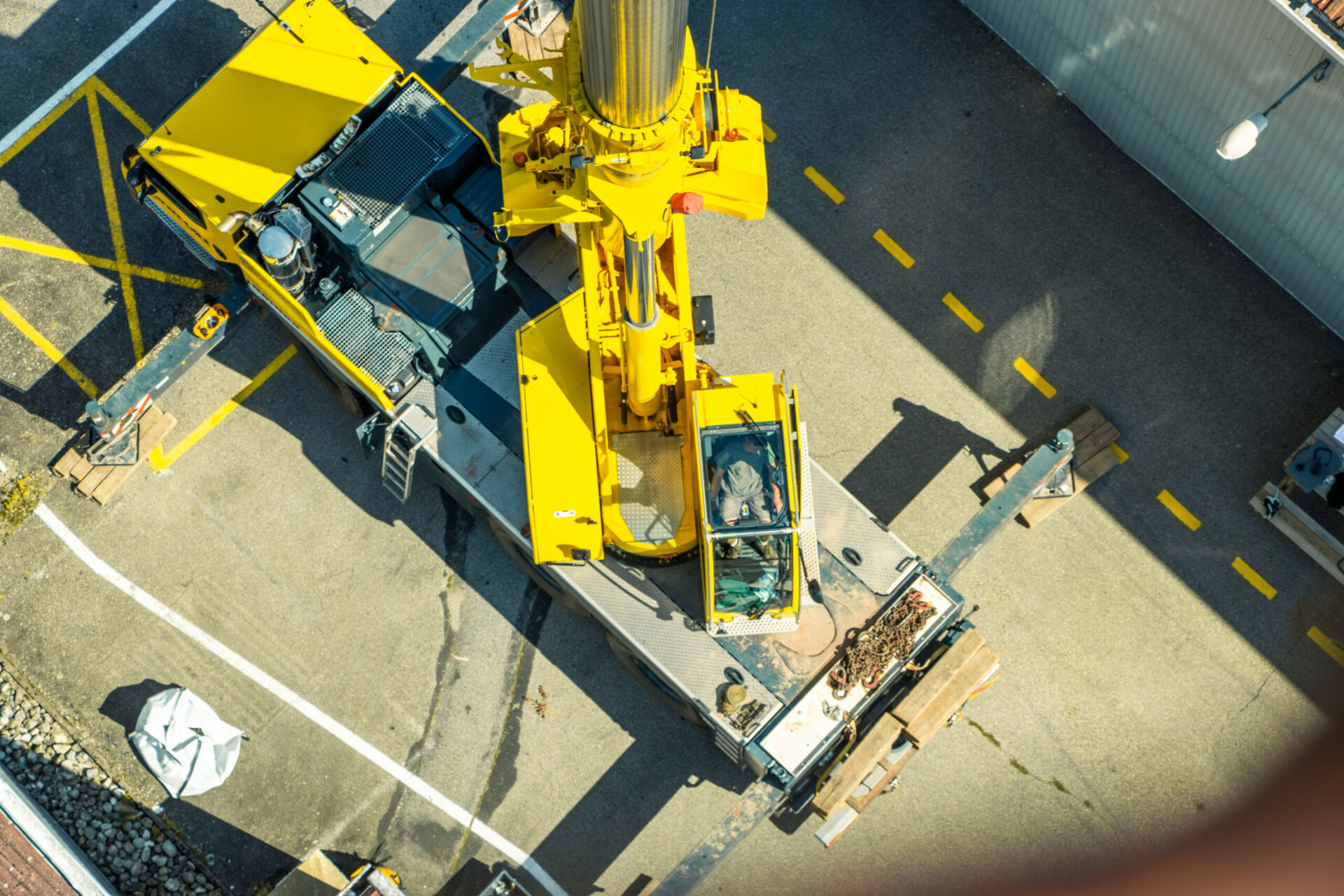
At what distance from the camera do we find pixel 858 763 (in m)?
12.8

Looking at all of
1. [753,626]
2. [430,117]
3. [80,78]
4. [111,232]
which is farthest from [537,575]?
[80,78]

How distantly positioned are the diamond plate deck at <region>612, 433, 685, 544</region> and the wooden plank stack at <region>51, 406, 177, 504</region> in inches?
282

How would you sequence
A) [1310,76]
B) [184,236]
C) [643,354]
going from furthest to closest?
[184,236]
[1310,76]
[643,354]

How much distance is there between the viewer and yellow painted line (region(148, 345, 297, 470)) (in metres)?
15.4

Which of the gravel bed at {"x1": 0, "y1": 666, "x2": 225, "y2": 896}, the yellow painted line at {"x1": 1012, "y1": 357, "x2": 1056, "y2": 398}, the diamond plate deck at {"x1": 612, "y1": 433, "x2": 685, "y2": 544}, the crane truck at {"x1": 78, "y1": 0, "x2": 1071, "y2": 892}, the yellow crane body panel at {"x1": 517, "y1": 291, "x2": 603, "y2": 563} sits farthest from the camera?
the yellow painted line at {"x1": 1012, "y1": 357, "x2": 1056, "y2": 398}

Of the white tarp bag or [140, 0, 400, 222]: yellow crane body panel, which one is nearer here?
[140, 0, 400, 222]: yellow crane body panel

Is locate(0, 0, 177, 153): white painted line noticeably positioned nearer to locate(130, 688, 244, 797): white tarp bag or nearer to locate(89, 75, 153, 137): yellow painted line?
locate(89, 75, 153, 137): yellow painted line

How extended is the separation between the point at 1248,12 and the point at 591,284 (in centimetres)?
830

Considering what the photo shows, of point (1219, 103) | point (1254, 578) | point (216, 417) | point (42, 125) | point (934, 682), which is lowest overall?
point (934, 682)

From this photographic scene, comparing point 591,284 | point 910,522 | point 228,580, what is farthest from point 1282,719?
point 228,580

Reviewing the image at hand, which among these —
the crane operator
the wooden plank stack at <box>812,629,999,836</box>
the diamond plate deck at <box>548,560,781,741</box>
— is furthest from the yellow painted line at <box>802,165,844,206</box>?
the wooden plank stack at <box>812,629,999,836</box>

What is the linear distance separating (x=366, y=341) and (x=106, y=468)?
4.91m

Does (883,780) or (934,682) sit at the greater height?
(934,682)

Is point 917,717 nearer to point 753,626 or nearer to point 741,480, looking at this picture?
point 753,626
